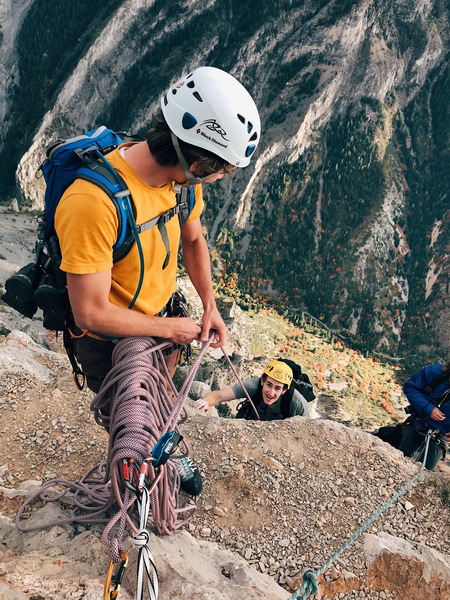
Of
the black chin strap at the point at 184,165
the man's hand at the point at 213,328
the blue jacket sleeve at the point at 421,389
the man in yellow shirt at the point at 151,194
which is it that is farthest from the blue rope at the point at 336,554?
→ the black chin strap at the point at 184,165

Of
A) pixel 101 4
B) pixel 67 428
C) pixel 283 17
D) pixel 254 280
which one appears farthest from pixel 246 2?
pixel 67 428

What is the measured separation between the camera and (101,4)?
236 ft

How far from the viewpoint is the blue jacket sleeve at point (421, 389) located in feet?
24.6

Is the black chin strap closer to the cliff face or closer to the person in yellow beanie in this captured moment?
the person in yellow beanie

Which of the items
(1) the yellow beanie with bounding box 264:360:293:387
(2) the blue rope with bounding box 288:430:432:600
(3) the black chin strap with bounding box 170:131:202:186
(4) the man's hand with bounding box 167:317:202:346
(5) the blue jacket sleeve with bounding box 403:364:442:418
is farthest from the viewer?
(5) the blue jacket sleeve with bounding box 403:364:442:418

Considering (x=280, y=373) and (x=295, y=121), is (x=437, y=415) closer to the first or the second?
(x=280, y=373)

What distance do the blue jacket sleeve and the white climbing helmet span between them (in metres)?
6.02

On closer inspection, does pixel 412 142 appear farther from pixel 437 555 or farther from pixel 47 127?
pixel 437 555

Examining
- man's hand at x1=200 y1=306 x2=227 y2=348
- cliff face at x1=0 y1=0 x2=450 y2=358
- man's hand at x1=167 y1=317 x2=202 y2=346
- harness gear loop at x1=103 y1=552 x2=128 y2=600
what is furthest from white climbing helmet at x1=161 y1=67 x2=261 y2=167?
cliff face at x1=0 y1=0 x2=450 y2=358

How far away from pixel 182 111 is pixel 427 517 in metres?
5.56

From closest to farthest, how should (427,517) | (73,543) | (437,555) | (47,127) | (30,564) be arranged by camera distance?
(30,564) < (73,543) < (437,555) < (427,517) < (47,127)

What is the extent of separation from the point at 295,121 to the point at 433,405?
71.9 m

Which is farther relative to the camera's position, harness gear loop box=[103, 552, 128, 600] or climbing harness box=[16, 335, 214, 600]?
climbing harness box=[16, 335, 214, 600]

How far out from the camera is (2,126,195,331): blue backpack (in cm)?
277
